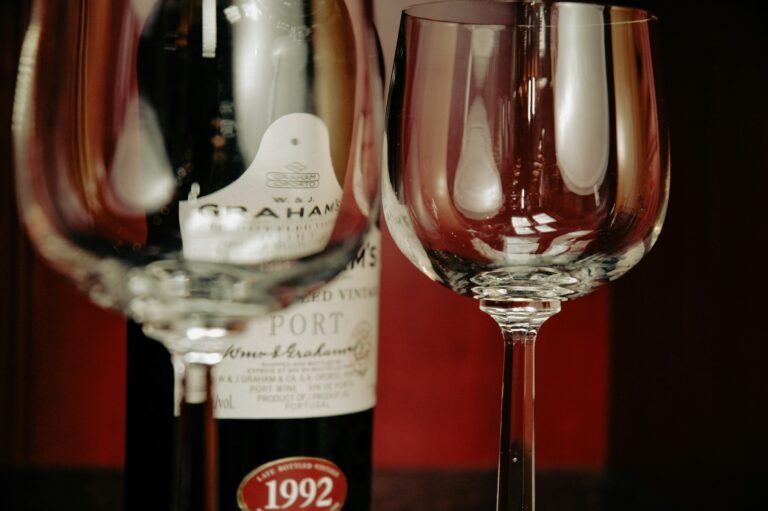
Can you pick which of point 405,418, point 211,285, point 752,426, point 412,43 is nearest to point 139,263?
point 211,285

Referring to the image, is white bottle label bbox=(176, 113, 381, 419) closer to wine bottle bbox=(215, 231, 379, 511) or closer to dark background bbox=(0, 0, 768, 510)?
wine bottle bbox=(215, 231, 379, 511)

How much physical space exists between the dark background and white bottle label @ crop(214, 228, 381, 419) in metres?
0.20

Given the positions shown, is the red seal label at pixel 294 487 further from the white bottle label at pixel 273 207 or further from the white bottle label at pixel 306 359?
the white bottle label at pixel 273 207

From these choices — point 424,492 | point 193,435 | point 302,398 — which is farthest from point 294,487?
point 424,492

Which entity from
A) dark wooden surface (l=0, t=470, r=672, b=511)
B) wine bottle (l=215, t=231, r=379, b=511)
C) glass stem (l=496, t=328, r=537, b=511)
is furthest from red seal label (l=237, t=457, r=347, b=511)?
dark wooden surface (l=0, t=470, r=672, b=511)

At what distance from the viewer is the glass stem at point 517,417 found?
44cm

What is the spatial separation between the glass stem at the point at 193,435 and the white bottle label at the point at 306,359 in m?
0.12

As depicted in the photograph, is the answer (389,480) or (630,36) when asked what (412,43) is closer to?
(630,36)

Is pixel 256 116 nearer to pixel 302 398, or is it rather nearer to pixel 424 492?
pixel 302 398

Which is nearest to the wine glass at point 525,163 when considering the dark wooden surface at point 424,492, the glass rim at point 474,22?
the glass rim at point 474,22

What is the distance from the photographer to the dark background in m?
0.61

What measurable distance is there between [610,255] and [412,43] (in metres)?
0.12

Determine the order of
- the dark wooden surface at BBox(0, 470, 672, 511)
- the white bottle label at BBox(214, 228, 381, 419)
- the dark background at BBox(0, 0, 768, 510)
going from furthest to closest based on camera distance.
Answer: the dark wooden surface at BBox(0, 470, 672, 511) < the dark background at BBox(0, 0, 768, 510) < the white bottle label at BBox(214, 228, 381, 419)

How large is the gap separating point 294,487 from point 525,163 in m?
0.21
